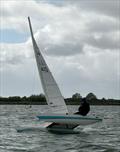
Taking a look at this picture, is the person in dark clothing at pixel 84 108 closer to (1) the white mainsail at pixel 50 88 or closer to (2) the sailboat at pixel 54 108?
→ (2) the sailboat at pixel 54 108

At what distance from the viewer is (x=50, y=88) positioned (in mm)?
33875

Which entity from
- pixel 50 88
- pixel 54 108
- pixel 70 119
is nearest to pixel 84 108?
pixel 70 119

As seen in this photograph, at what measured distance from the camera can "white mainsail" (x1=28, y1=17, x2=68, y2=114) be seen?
33.6 metres

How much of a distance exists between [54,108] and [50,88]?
1.45 meters

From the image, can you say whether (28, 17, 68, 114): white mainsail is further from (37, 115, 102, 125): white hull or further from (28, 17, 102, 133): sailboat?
(37, 115, 102, 125): white hull

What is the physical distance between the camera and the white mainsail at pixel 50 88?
33.6 metres

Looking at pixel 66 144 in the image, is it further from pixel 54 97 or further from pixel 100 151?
pixel 54 97

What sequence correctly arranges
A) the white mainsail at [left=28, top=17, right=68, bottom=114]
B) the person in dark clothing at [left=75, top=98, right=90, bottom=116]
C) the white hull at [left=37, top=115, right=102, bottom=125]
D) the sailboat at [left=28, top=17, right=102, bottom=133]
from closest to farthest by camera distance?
the white hull at [left=37, top=115, right=102, bottom=125]
the sailboat at [left=28, top=17, right=102, bottom=133]
the person in dark clothing at [left=75, top=98, right=90, bottom=116]
the white mainsail at [left=28, top=17, right=68, bottom=114]

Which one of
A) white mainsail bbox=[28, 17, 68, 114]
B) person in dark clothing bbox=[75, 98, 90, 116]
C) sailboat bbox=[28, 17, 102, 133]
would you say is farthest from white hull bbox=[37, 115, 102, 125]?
white mainsail bbox=[28, 17, 68, 114]

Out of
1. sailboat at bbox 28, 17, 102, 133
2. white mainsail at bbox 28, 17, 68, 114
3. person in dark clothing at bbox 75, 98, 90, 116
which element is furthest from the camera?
white mainsail at bbox 28, 17, 68, 114

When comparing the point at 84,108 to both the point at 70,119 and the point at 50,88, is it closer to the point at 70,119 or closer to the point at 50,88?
the point at 70,119

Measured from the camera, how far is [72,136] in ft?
102

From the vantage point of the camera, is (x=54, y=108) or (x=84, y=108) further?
(x=54, y=108)

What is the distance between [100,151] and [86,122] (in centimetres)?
802
